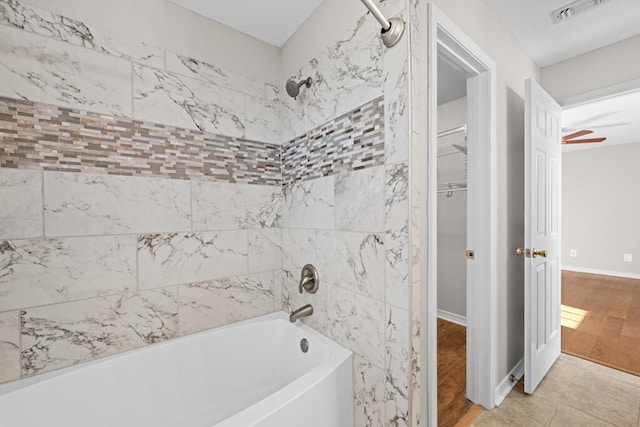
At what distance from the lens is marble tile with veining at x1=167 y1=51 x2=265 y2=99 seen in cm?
142

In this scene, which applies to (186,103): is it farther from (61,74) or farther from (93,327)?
(93,327)

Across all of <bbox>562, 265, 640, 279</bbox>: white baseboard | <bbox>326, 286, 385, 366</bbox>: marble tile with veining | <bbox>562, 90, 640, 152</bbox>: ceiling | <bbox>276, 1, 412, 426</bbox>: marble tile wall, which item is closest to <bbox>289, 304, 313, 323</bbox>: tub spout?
<bbox>276, 1, 412, 426</bbox>: marble tile wall

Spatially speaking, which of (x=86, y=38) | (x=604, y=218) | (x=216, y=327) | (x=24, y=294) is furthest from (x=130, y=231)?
(x=604, y=218)

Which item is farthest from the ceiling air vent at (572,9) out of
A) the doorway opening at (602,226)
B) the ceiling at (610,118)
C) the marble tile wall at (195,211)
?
the doorway opening at (602,226)

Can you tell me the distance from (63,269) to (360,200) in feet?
4.46

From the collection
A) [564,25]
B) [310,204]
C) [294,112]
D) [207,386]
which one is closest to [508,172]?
[564,25]

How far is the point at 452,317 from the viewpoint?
2.98 metres

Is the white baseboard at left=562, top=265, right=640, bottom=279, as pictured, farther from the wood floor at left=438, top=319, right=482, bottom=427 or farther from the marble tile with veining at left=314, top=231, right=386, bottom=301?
the marble tile with veining at left=314, top=231, right=386, bottom=301

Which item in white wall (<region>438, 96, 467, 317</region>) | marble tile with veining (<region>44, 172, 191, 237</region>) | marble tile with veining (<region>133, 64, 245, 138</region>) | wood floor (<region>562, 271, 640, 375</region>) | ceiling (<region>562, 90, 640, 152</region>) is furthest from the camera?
ceiling (<region>562, 90, 640, 152</region>)

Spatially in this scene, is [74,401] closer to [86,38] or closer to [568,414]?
[86,38]

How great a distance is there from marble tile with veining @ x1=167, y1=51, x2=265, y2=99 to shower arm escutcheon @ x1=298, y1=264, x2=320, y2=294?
1165 millimetres

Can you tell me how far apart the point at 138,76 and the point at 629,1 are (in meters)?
2.75

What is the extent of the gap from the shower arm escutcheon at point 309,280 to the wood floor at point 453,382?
1.10 metres

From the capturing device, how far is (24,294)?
1.08 metres
